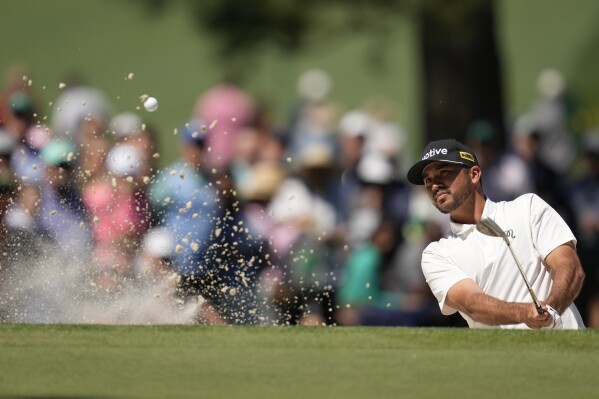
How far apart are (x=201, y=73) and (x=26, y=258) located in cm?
174

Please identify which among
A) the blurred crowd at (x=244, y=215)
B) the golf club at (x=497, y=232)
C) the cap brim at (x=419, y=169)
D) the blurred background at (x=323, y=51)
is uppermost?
the cap brim at (x=419, y=169)

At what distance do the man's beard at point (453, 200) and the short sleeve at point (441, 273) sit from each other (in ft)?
0.70

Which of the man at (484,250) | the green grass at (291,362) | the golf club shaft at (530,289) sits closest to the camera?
the green grass at (291,362)

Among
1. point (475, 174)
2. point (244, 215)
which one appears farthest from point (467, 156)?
point (244, 215)

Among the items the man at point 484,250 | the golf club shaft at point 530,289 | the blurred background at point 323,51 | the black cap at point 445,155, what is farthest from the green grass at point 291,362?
the blurred background at point 323,51

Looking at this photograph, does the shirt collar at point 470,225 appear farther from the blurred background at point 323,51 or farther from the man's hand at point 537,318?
the blurred background at point 323,51

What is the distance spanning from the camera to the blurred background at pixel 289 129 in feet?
27.2

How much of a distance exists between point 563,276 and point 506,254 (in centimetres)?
28

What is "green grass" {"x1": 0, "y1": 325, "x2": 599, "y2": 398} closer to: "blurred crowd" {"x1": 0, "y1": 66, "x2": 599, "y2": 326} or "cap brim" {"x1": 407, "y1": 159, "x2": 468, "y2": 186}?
"cap brim" {"x1": 407, "y1": 159, "x2": 468, "y2": 186}

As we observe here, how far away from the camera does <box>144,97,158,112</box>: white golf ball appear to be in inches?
350

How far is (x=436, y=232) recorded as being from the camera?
8.20m

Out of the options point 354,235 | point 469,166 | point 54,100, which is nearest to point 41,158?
point 54,100

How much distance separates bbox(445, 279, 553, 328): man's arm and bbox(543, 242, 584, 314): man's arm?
0.32 feet

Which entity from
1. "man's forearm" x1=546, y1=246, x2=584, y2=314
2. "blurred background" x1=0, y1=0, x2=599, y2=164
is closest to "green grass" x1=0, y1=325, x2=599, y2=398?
"man's forearm" x1=546, y1=246, x2=584, y2=314
